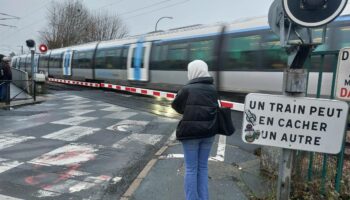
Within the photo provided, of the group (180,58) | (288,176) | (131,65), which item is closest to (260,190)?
(288,176)

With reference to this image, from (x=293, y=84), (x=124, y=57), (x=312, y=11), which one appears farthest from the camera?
(x=124, y=57)


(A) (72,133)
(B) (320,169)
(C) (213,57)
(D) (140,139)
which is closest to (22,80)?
(A) (72,133)

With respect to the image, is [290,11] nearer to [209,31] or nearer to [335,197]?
[335,197]

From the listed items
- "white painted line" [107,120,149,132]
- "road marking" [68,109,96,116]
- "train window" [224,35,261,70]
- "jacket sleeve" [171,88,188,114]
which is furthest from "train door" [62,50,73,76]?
"jacket sleeve" [171,88,188,114]

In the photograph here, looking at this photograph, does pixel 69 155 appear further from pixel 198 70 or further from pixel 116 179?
pixel 198 70

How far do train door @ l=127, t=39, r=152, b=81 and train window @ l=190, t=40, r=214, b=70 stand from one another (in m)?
3.45

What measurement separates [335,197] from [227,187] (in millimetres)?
1338

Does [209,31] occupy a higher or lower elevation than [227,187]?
higher

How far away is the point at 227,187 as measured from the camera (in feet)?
15.0

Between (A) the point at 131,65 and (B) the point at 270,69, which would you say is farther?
(A) the point at 131,65

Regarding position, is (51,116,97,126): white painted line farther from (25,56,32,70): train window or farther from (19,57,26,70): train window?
(19,57,26,70): train window

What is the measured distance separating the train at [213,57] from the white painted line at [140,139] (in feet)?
12.0

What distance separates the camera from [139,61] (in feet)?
58.5

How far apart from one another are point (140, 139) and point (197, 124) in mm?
4243
